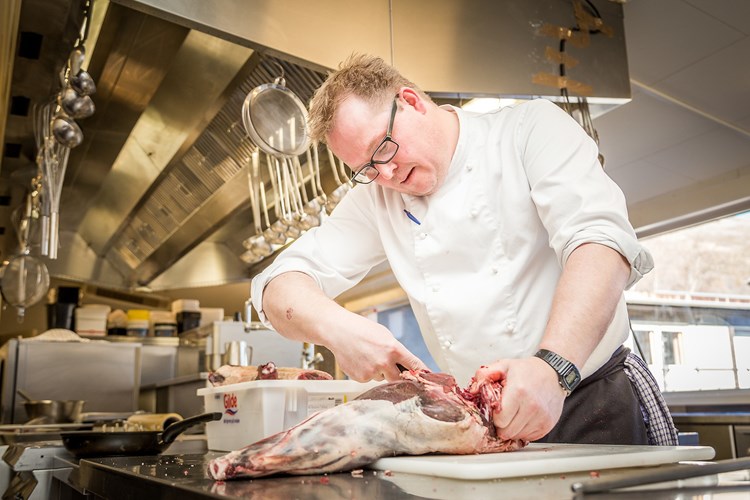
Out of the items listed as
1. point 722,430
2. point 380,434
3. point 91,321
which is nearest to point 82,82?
point 380,434

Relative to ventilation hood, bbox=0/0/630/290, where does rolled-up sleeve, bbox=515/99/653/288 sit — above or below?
below

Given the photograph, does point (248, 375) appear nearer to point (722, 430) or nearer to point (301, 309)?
point (301, 309)

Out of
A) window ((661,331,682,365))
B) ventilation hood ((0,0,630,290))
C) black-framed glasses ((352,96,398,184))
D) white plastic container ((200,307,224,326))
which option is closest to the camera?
black-framed glasses ((352,96,398,184))

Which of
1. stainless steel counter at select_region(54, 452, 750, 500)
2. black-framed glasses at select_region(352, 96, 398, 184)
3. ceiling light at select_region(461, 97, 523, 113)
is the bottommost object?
stainless steel counter at select_region(54, 452, 750, 500)

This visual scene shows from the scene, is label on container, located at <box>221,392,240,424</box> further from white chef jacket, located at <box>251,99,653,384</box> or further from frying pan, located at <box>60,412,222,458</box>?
white chef jacket, located at <box>251,99,653,384</box>

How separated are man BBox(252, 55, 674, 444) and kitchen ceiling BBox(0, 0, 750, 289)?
93 cm

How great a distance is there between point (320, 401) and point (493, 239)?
62 cm

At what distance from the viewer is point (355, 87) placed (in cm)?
160

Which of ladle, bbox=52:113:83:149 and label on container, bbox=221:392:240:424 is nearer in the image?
label on container, bbox=221:392:240:424

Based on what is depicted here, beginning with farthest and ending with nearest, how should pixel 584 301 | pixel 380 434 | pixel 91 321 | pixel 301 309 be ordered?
pixel 91 321 < pixel 301 309 < pixel 584 301 < pixel 380 434

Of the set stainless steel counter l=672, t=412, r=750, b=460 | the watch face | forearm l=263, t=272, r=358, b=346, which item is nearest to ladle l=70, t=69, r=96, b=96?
forearm l=263, t=272, r=358, b=346

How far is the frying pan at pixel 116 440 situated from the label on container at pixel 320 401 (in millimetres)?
248

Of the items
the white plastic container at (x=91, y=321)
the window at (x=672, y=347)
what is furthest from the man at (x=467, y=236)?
the white plastic container at (x=91, y=321)

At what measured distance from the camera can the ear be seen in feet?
5.30
